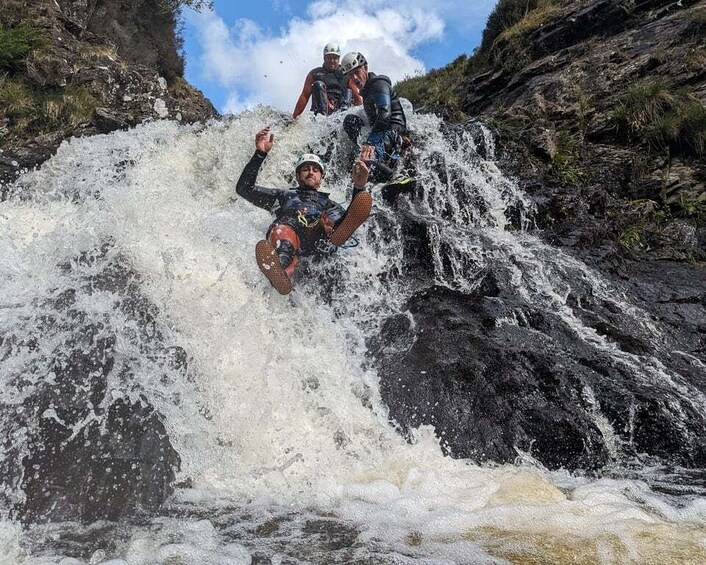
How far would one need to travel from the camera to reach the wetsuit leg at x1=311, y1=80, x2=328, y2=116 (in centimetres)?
1045

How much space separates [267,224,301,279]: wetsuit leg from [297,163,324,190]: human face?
3.20ft

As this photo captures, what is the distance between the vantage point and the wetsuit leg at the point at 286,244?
5422 millimetres

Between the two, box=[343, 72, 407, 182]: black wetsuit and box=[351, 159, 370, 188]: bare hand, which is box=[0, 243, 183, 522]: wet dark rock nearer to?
box=[351, 159, 370, 188]: bare hand

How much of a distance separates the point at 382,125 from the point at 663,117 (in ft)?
15.4

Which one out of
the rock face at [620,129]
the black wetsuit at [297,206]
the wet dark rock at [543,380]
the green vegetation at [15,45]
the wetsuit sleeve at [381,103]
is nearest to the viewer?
the wet dark rock at [543,380]

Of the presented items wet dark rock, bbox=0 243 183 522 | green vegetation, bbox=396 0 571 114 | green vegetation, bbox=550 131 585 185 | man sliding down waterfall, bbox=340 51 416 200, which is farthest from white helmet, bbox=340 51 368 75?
wet dark rock, bbox=0 243 183 522

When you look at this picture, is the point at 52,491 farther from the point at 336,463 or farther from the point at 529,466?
the point at 529,466

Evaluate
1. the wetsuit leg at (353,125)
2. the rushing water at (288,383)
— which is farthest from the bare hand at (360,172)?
the wetsuit leg at (353,125)

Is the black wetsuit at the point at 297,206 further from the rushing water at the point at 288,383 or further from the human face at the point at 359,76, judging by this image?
the human face at the point at 359,76

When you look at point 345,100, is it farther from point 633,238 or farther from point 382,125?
point 633,238

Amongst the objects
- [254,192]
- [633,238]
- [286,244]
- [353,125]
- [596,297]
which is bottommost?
[596,297]

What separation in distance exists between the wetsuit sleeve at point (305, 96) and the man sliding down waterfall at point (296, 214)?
4.33m

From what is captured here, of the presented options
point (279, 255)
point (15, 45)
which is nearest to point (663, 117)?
point (279, 255)

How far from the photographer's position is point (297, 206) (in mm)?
5926
